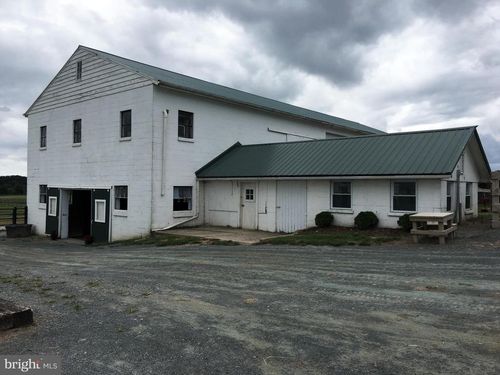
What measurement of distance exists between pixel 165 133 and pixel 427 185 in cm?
1123

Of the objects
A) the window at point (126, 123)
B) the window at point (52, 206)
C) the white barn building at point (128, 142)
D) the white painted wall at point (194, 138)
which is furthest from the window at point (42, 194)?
the white painted wall at point (194, 138)

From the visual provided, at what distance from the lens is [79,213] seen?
2612cm

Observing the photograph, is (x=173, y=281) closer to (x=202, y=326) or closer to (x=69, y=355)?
(x=202, y=326)

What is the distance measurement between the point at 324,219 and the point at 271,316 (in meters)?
11.1

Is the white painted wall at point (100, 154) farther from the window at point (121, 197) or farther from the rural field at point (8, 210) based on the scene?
the rural field at point (8, 210)

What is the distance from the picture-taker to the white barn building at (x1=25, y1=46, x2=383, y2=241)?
19.6 m

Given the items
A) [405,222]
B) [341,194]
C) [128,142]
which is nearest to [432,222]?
[405,222]

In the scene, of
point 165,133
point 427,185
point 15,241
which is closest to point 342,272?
point 427,185

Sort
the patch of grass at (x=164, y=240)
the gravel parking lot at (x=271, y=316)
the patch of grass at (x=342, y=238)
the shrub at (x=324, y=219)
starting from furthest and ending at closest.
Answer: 1. the shrub at (x=324, y=219)
2. the patch of grass at (x=164, y=240)
3. the patch of grass at (x=342, y=238)
4. the gravel parking lot at (x=271, y=316)

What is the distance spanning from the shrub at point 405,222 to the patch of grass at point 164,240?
23.4 feet

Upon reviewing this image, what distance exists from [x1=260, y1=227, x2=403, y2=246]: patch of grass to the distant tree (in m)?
78.9

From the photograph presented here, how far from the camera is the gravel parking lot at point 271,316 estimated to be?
15.0ft

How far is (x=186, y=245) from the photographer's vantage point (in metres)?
15.7

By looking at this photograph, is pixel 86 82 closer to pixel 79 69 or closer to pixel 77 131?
pixel 79 69
